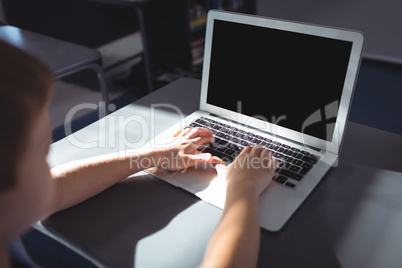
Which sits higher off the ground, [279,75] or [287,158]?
[279,75]

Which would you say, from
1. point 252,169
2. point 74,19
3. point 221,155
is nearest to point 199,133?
point 221,155

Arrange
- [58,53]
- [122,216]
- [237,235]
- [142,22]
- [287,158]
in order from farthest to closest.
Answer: [142,22]
[58,53]
[287,158]
[122,216]
[237,235]

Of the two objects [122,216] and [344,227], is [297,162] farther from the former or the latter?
[122,216]

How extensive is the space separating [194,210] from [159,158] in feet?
0.56

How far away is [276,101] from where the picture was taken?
94 centimetres

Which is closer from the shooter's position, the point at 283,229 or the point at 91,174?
the point at 283,229

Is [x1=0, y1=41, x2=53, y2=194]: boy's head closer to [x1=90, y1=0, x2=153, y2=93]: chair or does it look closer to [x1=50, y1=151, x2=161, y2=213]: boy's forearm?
[x1=50, y1=151, x2=161, y2=213]: boy's forearm

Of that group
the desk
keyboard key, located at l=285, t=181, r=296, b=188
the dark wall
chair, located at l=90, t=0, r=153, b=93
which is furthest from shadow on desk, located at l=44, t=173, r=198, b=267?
the dark wall

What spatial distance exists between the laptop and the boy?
1.8 inches

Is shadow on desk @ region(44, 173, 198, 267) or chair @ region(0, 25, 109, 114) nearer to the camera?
shadow on desk @ region(44, 173, 198, 267)

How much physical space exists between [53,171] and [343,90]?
668 mm

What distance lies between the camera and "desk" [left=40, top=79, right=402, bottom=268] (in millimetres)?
662

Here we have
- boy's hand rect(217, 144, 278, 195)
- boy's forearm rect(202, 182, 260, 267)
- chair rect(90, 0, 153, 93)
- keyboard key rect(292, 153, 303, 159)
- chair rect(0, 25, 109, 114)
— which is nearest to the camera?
boy's forearm rect(202, 182, 260, 267)

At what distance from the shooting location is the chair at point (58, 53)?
1.46m
